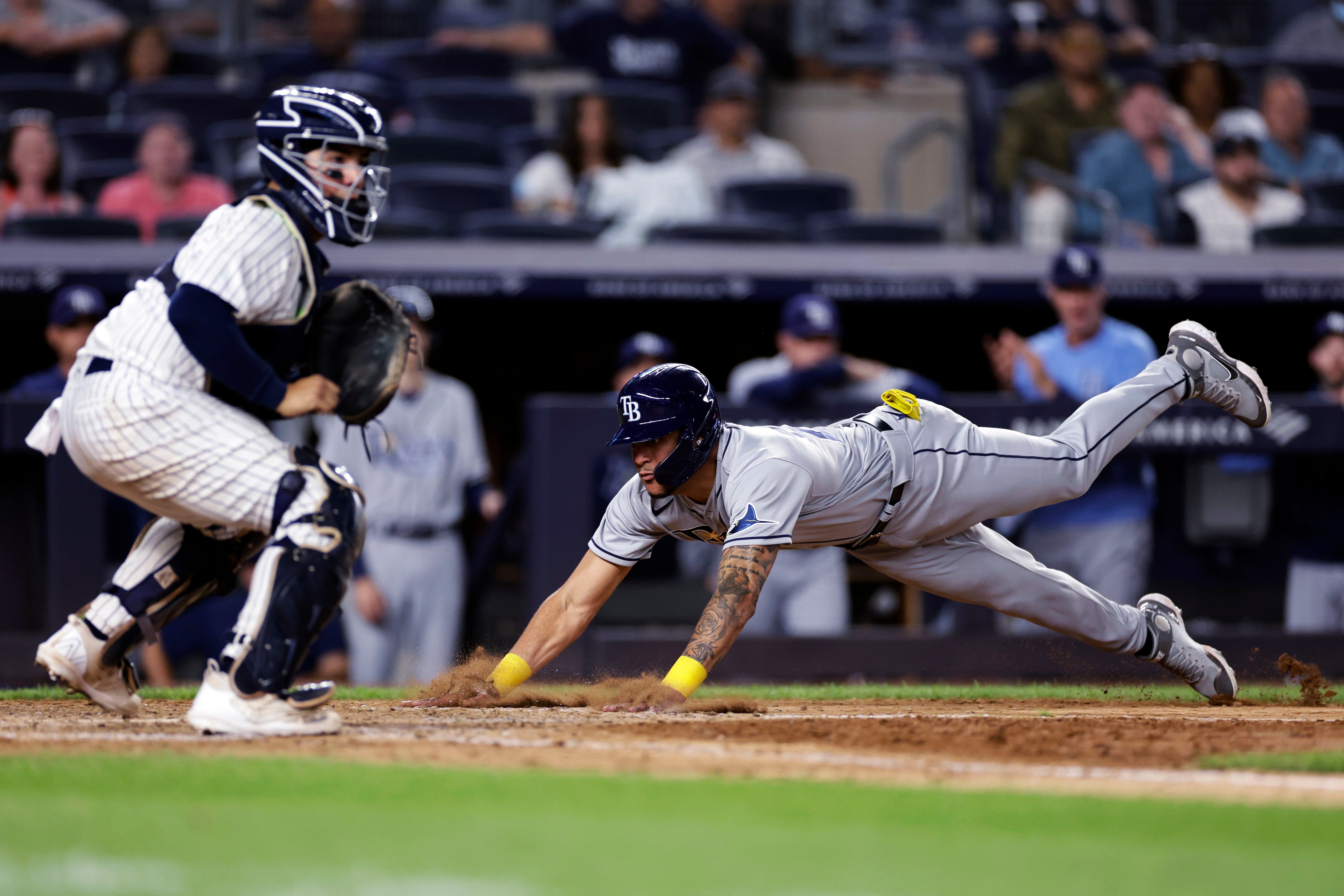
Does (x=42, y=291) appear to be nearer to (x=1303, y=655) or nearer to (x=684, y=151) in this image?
(x=684, y=151)

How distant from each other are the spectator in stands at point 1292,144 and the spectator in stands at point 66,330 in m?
7.27

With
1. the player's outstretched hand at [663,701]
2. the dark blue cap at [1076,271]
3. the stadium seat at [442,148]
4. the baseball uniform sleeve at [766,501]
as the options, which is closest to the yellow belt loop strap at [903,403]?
the baseball uniform sleeve at [766,501]

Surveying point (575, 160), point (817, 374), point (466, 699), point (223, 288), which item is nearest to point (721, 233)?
point (575, 160)

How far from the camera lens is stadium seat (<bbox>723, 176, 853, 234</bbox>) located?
921cm

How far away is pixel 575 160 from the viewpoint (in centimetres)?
905

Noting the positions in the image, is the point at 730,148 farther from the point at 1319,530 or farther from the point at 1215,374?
the point at 1215,374

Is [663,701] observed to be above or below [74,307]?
below

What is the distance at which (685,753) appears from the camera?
12.4 ft

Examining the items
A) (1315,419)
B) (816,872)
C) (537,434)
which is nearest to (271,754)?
(816,872)

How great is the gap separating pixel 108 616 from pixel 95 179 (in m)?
5.88

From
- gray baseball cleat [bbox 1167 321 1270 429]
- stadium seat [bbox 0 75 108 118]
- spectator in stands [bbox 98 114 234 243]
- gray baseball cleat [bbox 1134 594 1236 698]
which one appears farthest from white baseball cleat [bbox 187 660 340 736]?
stadium seat [bbox 0 75 108 118]

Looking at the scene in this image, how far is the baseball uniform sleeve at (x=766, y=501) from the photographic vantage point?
4.11 meters

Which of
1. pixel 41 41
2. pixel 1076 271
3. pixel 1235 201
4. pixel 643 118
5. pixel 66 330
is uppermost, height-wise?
pixel 41 41

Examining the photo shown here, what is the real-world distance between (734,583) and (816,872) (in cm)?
152
